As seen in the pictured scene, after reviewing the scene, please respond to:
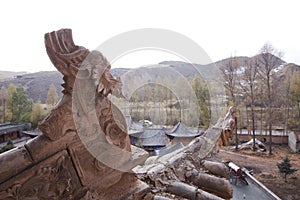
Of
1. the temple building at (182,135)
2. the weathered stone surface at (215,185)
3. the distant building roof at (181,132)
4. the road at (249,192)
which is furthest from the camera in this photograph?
the distant building roof at (181,132)

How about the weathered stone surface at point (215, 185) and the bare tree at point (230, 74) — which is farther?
the bare tree at point (230, 74)

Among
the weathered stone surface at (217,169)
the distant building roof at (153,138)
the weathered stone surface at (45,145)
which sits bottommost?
the distant building roof at (153,138)

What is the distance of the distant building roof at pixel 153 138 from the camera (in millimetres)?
11336

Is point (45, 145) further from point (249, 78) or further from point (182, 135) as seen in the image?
point (249, 78)

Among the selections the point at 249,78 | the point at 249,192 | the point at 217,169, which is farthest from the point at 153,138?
the point at 217,169

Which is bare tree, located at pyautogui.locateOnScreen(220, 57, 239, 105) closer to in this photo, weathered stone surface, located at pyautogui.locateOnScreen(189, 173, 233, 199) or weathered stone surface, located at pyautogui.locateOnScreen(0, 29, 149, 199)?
weathered stone surface, located at pyautogui.locateOnScreen(189, 173, 233, 199)

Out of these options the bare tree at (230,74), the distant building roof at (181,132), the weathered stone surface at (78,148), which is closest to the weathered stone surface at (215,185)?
the weathered stone surface at (78,148)

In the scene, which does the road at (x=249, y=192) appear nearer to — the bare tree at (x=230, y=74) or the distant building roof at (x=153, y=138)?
the distant building roof at (x=153, y=138)

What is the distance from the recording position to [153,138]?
11.9 m

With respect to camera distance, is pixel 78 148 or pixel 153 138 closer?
pixel 78 148

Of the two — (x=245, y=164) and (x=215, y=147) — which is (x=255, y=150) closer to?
(x=245, y=164)

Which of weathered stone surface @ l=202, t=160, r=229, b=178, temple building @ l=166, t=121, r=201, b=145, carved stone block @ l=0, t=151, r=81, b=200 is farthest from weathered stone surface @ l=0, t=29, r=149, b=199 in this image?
temple building @ l=166, t=121, r=201, b=145

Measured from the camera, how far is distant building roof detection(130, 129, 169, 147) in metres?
11.3

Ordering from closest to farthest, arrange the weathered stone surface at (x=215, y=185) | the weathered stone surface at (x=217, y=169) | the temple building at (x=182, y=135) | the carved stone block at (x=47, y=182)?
1. the carved stone block at (x=47, y=182)
2. the weathered stone surface at (x=215, y=185)
3. the weathered stone surface at (x=217, y=169)
4. the temple building at (x=182, y=135)
